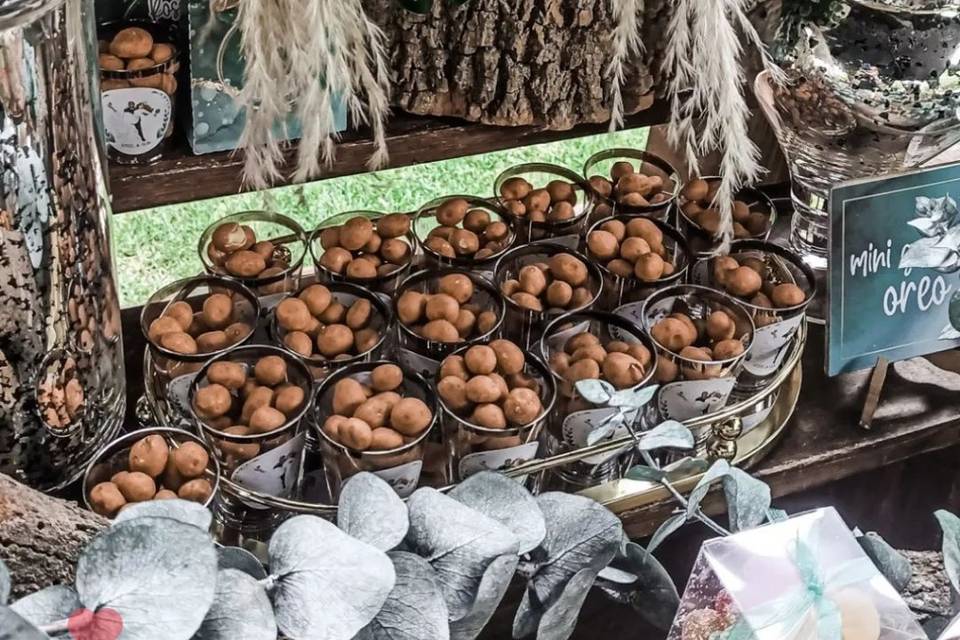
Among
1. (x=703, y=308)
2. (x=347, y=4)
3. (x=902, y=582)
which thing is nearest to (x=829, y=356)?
(x=703, y=308)

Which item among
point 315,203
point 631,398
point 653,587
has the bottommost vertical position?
point 315,203

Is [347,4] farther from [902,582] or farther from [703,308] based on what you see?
A: [902,582]

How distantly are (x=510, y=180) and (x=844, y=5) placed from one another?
0.35 meters

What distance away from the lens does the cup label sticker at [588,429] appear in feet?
2.84

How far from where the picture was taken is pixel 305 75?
808 millimetres

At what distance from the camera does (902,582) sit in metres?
0.74

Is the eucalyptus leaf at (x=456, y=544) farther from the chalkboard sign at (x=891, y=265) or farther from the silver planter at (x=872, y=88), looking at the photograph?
the silver planter at (x=872, y=88)

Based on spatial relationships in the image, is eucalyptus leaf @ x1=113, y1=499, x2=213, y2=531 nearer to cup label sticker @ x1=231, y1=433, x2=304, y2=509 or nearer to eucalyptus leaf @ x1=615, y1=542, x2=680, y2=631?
cup label sticker @ x1=231, y1=433, x2=304, y2=509

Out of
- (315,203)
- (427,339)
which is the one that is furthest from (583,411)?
(315,203)

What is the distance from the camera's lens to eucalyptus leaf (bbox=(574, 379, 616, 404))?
0.80m

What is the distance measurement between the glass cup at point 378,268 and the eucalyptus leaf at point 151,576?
0.44 m

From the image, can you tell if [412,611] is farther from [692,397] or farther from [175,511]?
[692,397]

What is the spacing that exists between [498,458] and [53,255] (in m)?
0.36

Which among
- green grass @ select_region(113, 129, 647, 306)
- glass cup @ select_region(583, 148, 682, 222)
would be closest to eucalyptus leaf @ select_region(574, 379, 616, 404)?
glass cup @ select_region(583, 148, 682, 222)
